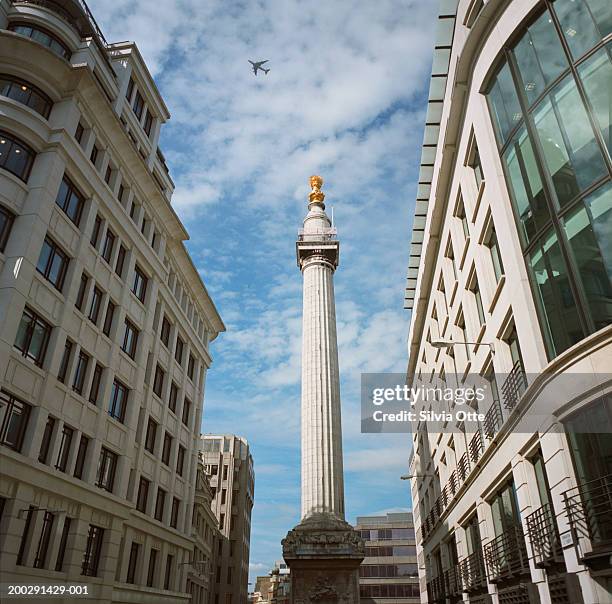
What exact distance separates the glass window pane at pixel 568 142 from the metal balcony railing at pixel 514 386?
553 centimetres

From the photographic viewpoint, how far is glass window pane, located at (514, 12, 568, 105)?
53.9ft

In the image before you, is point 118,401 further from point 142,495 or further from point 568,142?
point 568,142

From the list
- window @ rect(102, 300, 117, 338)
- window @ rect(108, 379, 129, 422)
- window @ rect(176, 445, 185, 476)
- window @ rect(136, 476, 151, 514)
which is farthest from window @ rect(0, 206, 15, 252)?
window @ rect(176, 445, 185, 476)

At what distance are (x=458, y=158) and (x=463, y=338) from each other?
8.47 m

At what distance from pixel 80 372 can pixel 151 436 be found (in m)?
9.03

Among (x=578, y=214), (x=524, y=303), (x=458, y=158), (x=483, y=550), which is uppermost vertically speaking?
(x=458, y=158)

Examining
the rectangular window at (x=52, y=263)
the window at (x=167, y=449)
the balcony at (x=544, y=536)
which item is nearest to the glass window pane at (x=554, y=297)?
the balcony at (x=544, y=536)

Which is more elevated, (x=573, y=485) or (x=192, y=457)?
(x=192, y=457)

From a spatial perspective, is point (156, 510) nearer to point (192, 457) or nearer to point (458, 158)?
point (192, 457)

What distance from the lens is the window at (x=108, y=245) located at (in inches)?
1142

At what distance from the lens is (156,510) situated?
3278cm

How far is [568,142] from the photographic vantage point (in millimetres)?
15406

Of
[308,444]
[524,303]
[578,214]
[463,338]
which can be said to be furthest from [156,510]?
[578,214]

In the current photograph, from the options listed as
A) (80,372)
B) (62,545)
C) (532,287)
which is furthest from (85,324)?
(532,287)
